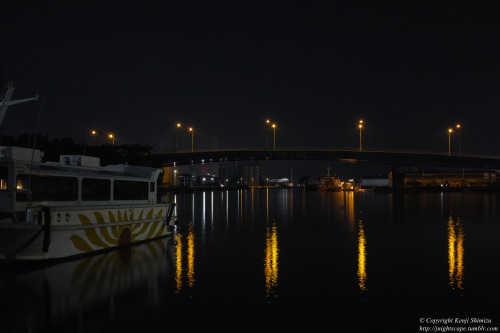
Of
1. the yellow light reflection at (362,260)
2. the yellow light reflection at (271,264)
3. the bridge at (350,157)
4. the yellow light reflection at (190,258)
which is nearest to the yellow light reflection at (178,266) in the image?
the yellow light reflection at (190,258)

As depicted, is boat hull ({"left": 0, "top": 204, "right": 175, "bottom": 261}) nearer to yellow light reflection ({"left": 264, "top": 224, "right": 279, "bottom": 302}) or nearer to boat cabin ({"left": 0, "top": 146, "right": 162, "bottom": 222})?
boat cabin ({"left": 0, "top": 146, "right": 162, "bottom": 222})

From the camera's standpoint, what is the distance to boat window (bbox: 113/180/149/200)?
59.5 feet

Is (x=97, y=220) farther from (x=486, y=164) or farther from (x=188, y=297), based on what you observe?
(x=486, y=164)

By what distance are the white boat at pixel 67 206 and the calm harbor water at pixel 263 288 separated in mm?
677

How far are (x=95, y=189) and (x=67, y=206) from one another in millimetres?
1888

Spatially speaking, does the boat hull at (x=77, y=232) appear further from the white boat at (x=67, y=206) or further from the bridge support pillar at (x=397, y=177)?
the bridge support pillar at (x=397, y=177)

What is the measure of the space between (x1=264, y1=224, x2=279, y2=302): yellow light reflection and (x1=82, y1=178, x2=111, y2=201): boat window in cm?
664

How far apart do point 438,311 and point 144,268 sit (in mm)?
8764

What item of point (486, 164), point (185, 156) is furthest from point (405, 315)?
point (486, 164)

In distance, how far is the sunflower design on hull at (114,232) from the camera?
52.0ft

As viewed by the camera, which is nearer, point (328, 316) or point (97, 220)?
point (328, 316)

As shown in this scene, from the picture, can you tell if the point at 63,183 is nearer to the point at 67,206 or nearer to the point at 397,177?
the point at 67,206

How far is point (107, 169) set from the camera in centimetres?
1942

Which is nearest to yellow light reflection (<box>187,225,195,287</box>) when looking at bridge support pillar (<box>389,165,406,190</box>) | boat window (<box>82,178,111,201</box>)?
boat window (<box>82,178,111,201</box>)
